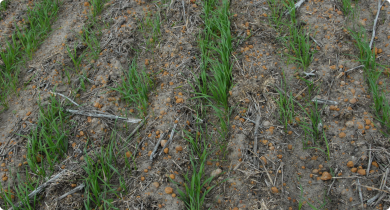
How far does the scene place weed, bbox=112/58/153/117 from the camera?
2787mm

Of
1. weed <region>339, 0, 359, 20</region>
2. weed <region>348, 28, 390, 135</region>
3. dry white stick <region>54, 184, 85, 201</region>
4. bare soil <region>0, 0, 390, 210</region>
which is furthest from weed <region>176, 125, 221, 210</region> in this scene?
weed <region>339, 0, 359, 20</region>

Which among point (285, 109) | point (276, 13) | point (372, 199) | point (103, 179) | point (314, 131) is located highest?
point (276, 13)

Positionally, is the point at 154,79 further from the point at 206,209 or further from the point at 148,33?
the point at 206,209

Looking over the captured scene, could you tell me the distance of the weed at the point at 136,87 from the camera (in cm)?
279

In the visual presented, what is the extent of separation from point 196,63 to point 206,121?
66 centimetres

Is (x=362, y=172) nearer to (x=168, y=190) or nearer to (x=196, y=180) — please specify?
(x=196, y=180)

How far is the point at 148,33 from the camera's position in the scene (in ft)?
10.9

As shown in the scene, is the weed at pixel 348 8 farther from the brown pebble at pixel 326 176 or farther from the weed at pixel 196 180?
the weed at pixel 196 180

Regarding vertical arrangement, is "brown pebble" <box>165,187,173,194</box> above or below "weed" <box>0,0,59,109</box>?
below

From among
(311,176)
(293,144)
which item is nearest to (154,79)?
(293,144)

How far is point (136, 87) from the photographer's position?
2844mm

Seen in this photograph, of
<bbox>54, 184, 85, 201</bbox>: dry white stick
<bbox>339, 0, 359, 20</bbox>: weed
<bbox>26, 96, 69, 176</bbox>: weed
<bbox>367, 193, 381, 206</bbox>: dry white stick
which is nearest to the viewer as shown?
<bbox>367, 193, 381, 206</bbox>: dry white stick

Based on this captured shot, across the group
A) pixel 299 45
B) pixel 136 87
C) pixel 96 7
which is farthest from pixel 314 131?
pixel 96 7

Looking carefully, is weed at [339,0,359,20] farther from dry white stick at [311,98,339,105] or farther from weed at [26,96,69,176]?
weed at [26,96,69,176]
